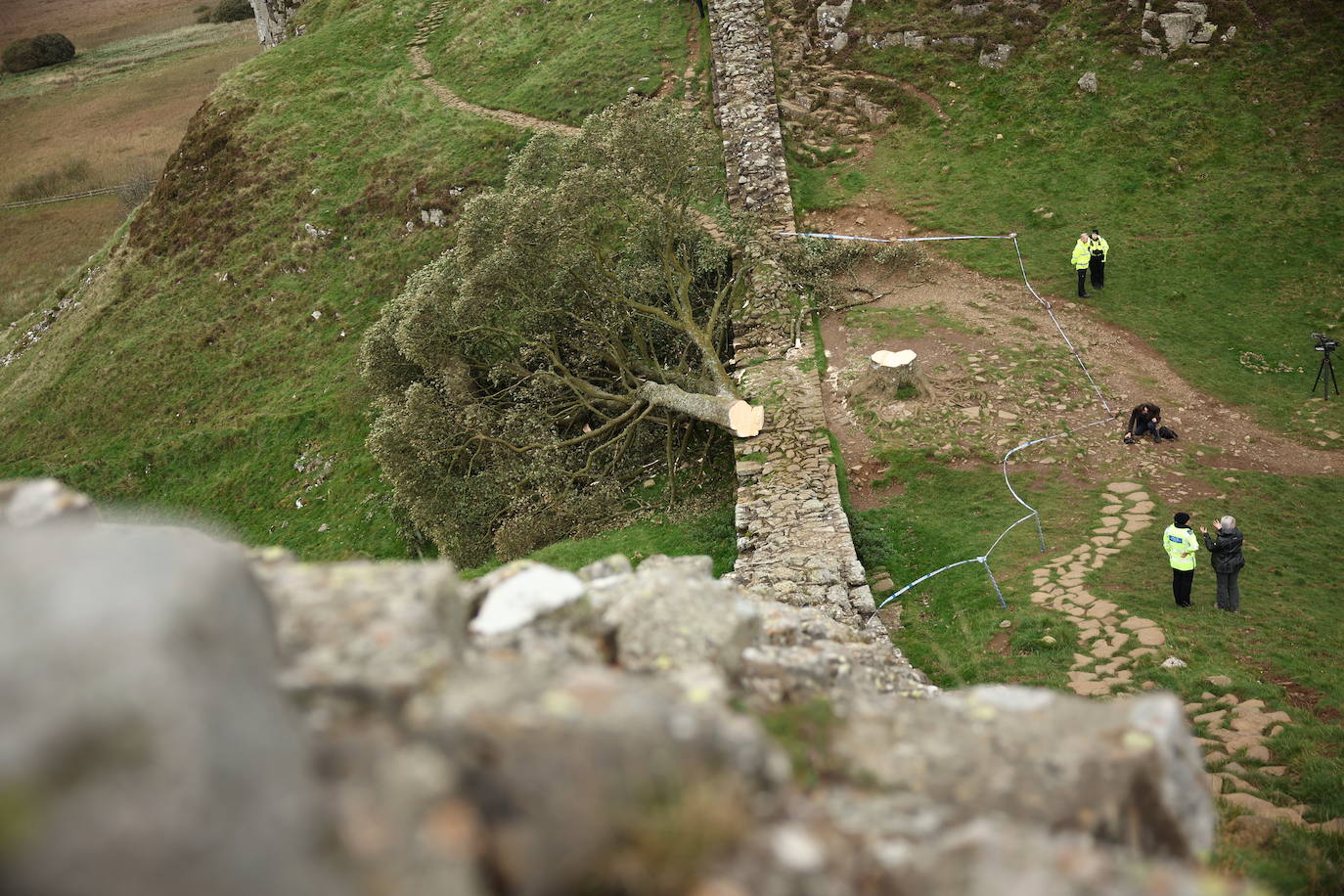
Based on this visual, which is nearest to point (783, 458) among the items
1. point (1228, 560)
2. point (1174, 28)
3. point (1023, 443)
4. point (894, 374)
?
point (894, 374)

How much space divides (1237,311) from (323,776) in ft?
90.0

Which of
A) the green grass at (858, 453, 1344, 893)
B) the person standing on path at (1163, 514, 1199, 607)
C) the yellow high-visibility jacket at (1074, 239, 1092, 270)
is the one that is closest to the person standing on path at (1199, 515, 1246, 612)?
the green grass at (858, 453, 1344, 893)

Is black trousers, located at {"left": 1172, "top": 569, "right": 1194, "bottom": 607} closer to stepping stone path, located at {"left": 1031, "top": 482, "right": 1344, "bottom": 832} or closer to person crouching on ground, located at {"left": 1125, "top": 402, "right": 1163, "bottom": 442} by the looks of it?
stepping stone path, located at {"left": 1031, "top": 482, "right": 1344, "bottom": 832}

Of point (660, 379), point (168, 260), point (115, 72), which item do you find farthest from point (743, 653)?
point (115, 72)

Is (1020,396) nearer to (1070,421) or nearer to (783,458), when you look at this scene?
(1070,421)

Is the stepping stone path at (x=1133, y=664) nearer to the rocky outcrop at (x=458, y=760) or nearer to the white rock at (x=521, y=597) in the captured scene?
the rocky outcrop at (x=458, y=760)

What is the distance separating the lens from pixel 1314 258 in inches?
973

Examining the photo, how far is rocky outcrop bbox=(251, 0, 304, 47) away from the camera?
60.3 meters

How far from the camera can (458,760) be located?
186 inches

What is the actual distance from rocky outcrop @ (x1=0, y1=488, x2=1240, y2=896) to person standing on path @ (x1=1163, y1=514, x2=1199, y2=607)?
9.67 metres

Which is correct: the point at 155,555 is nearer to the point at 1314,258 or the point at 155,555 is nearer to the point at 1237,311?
the point at 1237,311

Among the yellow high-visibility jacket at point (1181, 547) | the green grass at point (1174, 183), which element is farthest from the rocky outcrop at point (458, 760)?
the green grass at point (1174, 183)

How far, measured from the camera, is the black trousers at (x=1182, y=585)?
48.7 feet

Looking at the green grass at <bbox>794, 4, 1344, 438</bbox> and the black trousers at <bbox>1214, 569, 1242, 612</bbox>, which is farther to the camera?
the green grass at <bbox>794, 4, 1344, 438</bbox>
